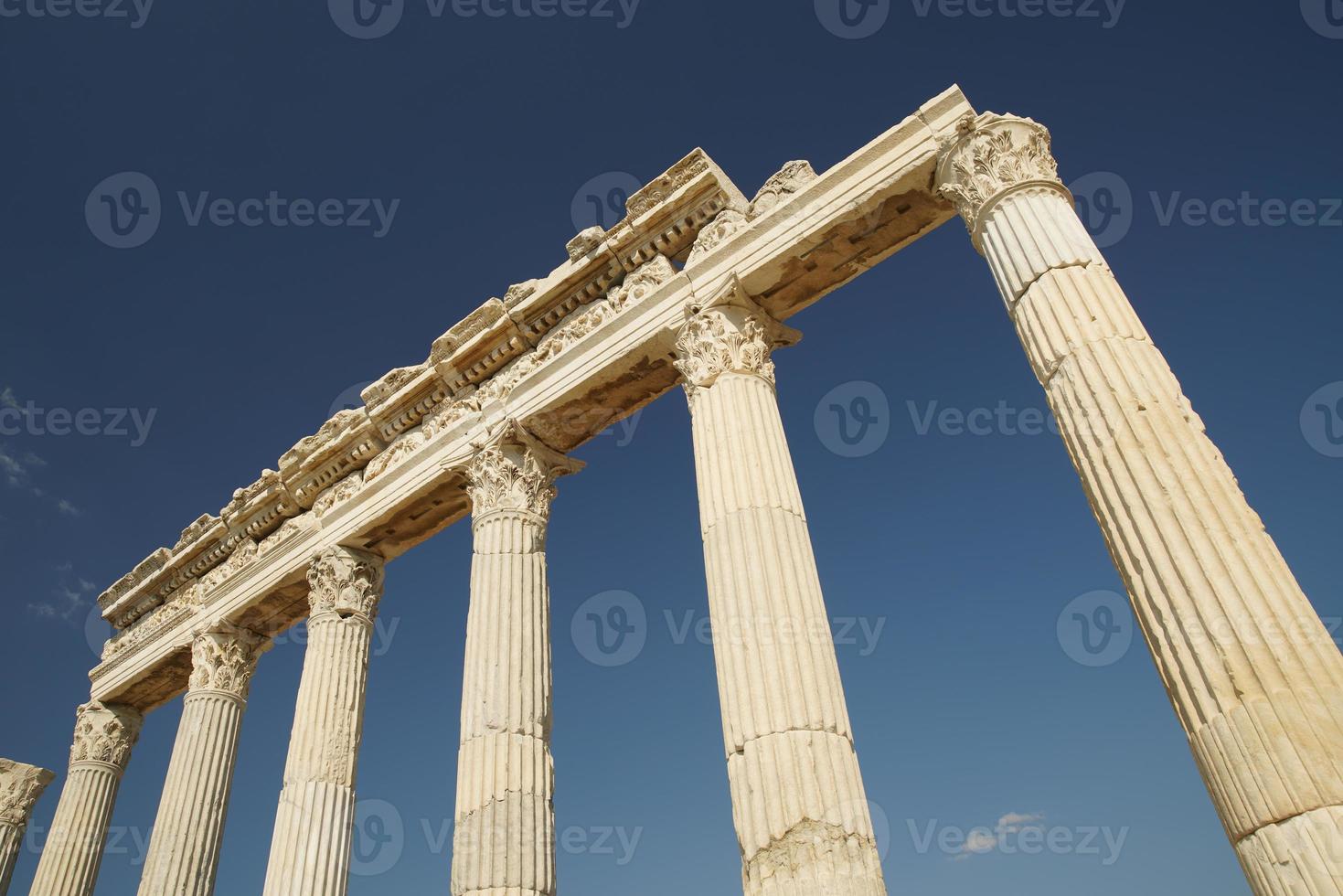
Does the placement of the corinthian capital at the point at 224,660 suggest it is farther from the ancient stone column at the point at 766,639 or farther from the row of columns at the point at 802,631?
the ancient stone column at the point at 766,639

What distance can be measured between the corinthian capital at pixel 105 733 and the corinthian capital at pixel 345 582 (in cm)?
775

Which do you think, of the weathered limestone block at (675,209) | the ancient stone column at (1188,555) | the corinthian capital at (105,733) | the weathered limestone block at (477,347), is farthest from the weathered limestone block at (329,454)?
the ancient stone column at (1188,555)

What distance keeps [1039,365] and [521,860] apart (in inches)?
345

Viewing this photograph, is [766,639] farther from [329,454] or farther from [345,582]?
[329,454]

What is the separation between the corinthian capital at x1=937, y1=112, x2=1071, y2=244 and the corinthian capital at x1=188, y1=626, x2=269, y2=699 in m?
16.7

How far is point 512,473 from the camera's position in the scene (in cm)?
1541

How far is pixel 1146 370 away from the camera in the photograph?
364 inches

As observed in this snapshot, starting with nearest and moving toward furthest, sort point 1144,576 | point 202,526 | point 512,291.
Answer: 1. point 1144,576
2. point 512,291
3. point 202,526

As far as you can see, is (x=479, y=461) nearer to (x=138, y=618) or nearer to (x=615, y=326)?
(x=615, y=326)

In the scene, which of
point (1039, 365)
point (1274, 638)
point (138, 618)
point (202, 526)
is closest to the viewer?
point (1274, 638)

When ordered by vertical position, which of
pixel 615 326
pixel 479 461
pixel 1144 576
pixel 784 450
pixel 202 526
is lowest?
pixel 1144 576

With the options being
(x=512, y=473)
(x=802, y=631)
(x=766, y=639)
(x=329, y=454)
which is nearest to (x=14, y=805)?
(x=329, y=454)

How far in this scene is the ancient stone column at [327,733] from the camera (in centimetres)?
1455

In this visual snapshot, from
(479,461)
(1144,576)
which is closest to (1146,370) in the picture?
(1144,576)
